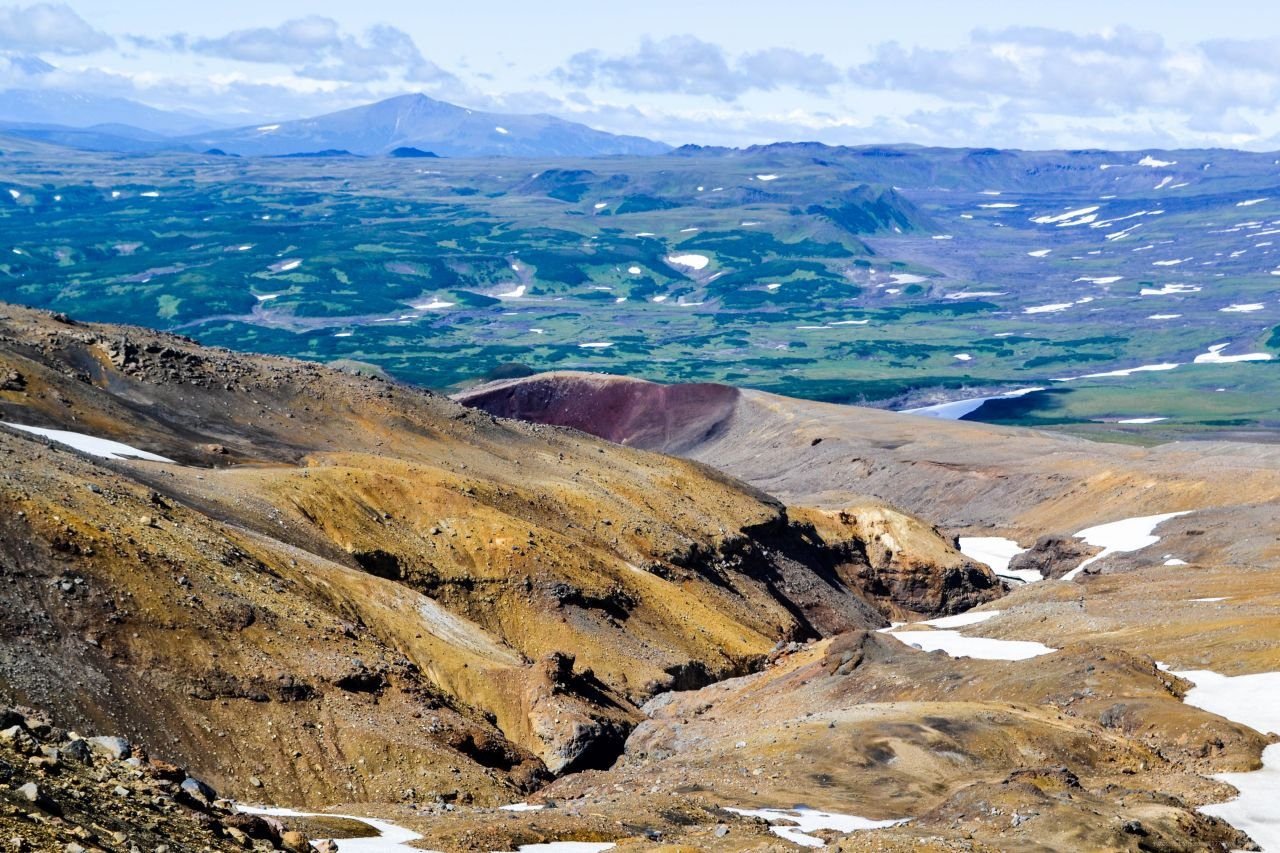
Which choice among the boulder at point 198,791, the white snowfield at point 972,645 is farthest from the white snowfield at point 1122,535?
the boulder at point 198,791

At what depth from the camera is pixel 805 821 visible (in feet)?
117

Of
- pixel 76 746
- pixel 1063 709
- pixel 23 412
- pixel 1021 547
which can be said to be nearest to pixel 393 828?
pixel 76 746

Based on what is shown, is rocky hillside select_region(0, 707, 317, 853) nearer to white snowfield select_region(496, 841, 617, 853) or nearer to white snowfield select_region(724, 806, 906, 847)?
white snowfield select_region(496, 841, 617, 853)

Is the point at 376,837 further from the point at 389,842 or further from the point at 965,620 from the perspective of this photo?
the point at 965,620

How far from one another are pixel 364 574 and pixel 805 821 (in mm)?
21220

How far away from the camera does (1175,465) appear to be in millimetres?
123250

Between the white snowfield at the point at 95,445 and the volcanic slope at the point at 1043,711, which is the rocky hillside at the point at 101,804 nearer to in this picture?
the volcanic slope at the point at 1043,711

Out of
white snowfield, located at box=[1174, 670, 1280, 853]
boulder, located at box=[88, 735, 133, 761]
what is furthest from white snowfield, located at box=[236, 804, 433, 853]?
white snowfield, located at box=[1174, 670, 1280, 853]

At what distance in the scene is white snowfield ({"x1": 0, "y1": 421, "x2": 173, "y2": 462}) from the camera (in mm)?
54625

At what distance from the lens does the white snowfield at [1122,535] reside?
10075cm

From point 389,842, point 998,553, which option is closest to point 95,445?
point 389,842

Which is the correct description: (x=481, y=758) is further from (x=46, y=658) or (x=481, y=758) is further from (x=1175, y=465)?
(x=1175, y=465)

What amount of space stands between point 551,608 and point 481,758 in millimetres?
15676

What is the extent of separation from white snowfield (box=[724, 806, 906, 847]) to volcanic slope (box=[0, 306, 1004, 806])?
7.75 metres
